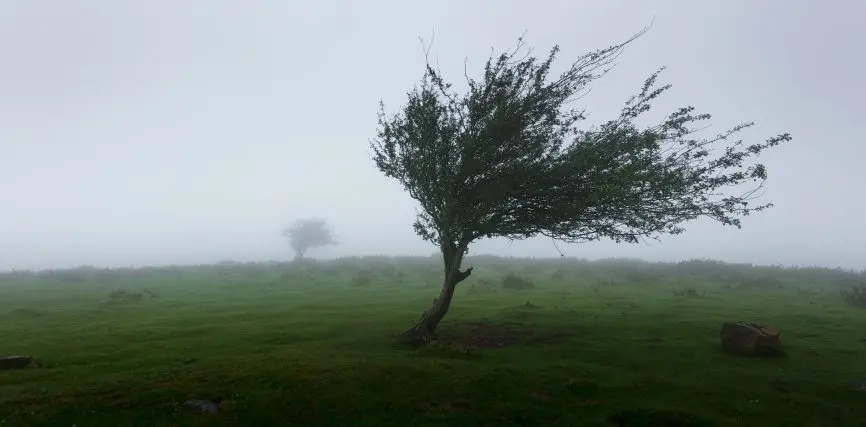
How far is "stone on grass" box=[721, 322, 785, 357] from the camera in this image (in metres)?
24.6

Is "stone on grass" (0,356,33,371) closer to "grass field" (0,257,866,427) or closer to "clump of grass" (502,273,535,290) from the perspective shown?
"grass field" (0,257,866,427)

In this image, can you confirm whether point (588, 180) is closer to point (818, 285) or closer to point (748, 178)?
point (748, 178)

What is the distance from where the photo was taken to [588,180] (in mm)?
26141

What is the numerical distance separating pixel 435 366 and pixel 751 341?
15.7 meters

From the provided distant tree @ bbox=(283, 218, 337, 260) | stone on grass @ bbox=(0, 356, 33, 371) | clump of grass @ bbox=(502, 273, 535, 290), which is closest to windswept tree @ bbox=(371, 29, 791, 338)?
stone on grass @ bbox=(0, 356, 33, 371)

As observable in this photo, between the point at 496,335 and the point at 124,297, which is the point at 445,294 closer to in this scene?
the point at 496,335

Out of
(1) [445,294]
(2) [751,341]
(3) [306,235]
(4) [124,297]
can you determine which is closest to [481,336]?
(1) [445,294]

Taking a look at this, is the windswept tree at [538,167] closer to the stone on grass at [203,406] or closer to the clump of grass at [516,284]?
the stone on grass at [203,406]

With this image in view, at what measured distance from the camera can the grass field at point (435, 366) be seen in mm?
17062

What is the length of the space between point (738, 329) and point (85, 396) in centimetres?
2885

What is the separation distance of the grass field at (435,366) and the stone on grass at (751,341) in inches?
29.2

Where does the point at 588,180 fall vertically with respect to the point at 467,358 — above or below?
above

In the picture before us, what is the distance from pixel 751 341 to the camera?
82.0 ft

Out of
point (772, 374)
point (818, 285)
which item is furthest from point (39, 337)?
point (818, 285)
